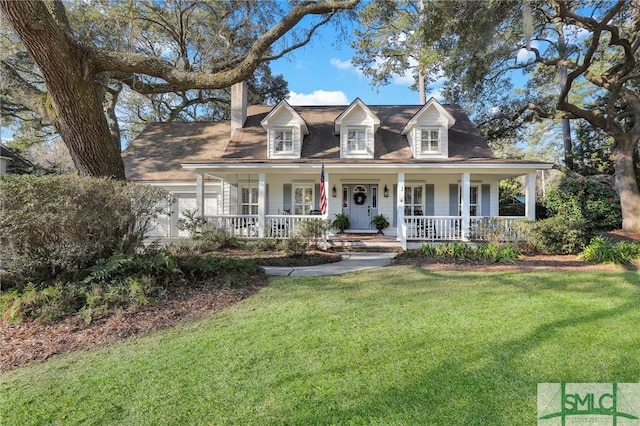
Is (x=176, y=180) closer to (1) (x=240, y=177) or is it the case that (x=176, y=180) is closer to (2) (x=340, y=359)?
(1) (x=240, y=177)

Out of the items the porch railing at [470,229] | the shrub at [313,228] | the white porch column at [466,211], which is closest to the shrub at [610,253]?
the porch railing at [470,229]

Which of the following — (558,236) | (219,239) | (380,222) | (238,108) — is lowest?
(219,239)

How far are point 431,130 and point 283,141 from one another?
6.56 meters

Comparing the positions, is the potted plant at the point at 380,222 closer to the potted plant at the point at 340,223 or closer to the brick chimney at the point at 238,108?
the potted plant at the point at 340,223

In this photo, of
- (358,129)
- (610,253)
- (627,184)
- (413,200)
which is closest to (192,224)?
(358,129)

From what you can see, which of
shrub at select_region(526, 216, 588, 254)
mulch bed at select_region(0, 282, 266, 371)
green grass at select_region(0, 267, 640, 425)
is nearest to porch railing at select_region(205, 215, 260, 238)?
mulch bed at select_region(0, 282, 266, 371)

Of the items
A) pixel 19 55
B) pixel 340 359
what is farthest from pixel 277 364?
pixel 19 55

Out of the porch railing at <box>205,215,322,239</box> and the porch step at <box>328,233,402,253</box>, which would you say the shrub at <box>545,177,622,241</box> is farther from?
the porch railing at <box>205,215,322,239</box>

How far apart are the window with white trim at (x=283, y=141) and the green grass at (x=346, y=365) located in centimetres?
1021

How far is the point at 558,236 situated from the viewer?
32.1 ft

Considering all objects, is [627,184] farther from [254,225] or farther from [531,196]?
[254,225]

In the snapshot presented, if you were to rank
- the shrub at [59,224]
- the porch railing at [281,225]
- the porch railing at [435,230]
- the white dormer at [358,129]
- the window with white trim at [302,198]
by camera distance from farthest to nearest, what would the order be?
the window with white trim at [302,198] < the white dormer at [358,129] < the porch railing at [435,230] < the porch railing at [281,225] < the shrub at [59,224]

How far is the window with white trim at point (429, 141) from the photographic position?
46.2 feet

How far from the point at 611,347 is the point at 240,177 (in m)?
13.5
